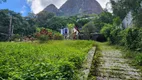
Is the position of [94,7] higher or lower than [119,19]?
higher

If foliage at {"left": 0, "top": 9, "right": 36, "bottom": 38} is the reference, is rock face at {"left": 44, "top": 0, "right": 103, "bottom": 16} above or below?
above

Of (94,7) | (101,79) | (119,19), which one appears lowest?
(101,79)

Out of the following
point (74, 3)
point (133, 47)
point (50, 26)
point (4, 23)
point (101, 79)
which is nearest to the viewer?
point (101, 79)

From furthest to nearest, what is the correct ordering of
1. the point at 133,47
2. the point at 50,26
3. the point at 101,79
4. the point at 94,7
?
the point at 94,7 < the point at 50,26 < the point at 133,47 < the point at 101,79

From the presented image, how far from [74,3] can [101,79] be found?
10447 cm

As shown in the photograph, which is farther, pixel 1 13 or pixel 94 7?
pixel 94 7

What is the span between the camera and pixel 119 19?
2053 cm

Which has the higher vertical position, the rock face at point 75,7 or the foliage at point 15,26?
the rock face at point 75,7

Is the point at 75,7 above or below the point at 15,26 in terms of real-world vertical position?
above

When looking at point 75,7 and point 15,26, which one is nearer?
point 15,26

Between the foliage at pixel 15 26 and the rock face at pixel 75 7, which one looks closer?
the foliage at pixel 15 26

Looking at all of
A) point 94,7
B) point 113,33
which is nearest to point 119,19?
point 113,33

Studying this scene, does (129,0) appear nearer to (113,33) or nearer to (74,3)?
(113,33)

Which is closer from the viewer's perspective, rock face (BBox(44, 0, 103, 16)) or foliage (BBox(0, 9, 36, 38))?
foliage (BBox(0, 9, 36, 38))
